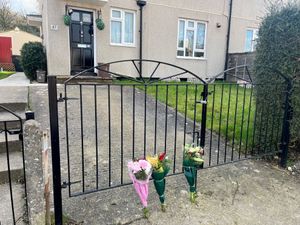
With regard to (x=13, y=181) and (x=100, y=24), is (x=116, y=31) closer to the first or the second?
(x=100, y=24)

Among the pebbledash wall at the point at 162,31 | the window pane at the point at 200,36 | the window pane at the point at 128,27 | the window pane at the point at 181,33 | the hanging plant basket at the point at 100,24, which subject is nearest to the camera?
the pebbledash wall at the point at 162,31

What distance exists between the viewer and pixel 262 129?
3.79 metres

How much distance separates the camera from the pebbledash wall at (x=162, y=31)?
28.1ft

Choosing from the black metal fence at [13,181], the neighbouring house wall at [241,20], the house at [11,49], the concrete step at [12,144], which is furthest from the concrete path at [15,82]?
the neighbouring house wall at [241,20]

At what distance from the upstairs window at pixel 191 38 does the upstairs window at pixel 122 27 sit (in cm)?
221

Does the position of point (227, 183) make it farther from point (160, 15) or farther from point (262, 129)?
point (160, 15)

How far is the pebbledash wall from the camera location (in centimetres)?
857

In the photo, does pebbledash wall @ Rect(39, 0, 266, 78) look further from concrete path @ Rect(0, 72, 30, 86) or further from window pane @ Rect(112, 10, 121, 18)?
concrete path @ Rect(0, 72, 30, 86)

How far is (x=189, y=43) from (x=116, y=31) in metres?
3.41

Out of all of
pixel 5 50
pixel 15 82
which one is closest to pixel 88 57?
pixel 15 82

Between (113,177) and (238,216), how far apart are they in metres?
1.38

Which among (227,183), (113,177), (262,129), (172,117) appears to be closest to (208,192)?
(227,183)

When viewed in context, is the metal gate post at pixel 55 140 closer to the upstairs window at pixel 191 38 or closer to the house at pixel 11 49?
the upstairs window at pixel 191 38

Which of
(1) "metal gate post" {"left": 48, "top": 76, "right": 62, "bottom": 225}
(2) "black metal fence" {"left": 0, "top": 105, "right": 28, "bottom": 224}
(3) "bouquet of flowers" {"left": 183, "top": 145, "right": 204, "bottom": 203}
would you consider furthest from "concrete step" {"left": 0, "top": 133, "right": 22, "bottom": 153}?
(3) "bouquet of flowers" {"left": 183, "top": 145, "right": 204, "bottom": 203}
